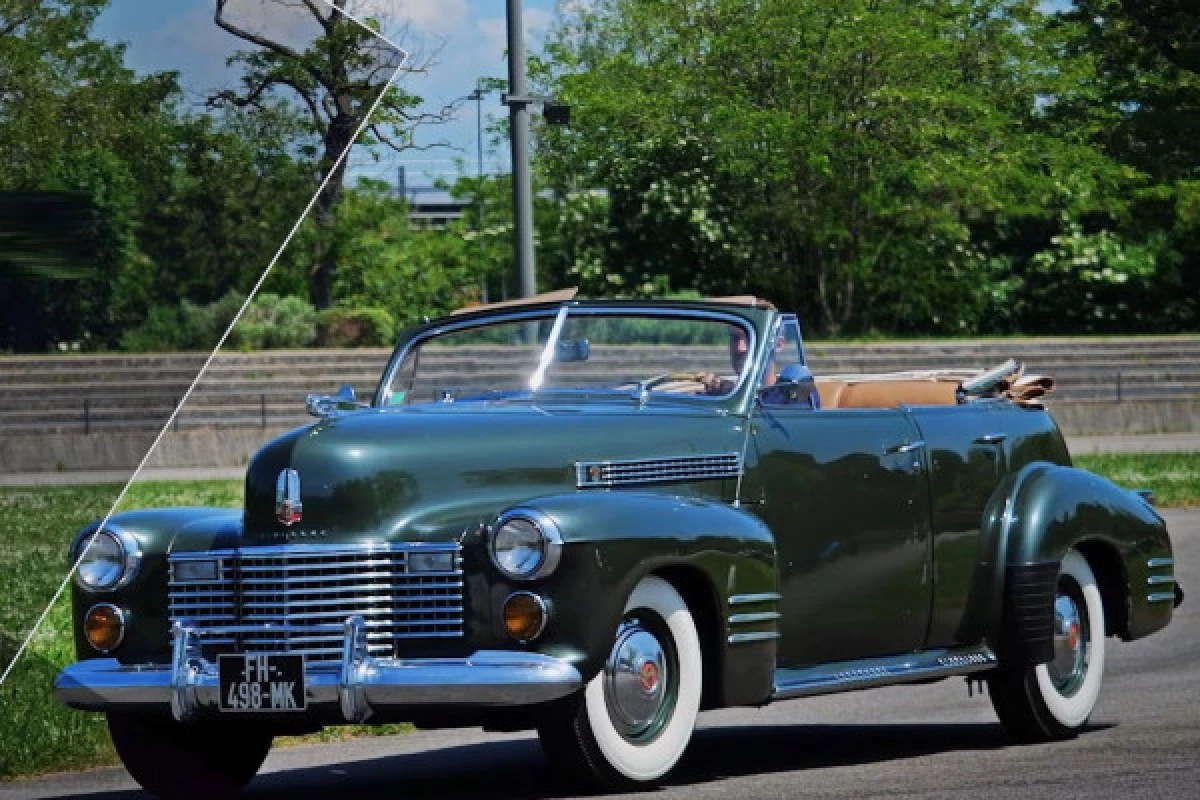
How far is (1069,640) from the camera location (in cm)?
875

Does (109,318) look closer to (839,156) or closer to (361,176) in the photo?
(839,156)

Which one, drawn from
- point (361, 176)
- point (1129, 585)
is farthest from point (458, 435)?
point (361, 176)

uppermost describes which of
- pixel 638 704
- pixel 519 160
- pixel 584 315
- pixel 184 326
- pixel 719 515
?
pixel 519 160

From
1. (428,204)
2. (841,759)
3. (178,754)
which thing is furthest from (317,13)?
(428,204)

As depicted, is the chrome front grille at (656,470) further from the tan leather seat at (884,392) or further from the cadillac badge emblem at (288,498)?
the tan leather seat at (884,392)

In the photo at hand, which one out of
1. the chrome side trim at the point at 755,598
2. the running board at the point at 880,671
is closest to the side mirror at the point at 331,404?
the chrome side trim at the point at 755,598

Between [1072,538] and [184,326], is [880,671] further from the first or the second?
[184,326]

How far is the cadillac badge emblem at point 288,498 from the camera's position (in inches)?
258

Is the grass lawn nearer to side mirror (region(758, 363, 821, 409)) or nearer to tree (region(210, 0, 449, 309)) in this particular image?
tree (region(210, 0, 449, 309))

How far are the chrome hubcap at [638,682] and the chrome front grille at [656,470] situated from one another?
492 mm

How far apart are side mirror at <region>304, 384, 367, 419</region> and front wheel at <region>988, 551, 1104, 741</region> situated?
8.26 feet

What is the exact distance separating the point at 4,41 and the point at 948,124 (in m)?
38.5

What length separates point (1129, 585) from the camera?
8.99 meters

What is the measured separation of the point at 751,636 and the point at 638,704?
0.51m
